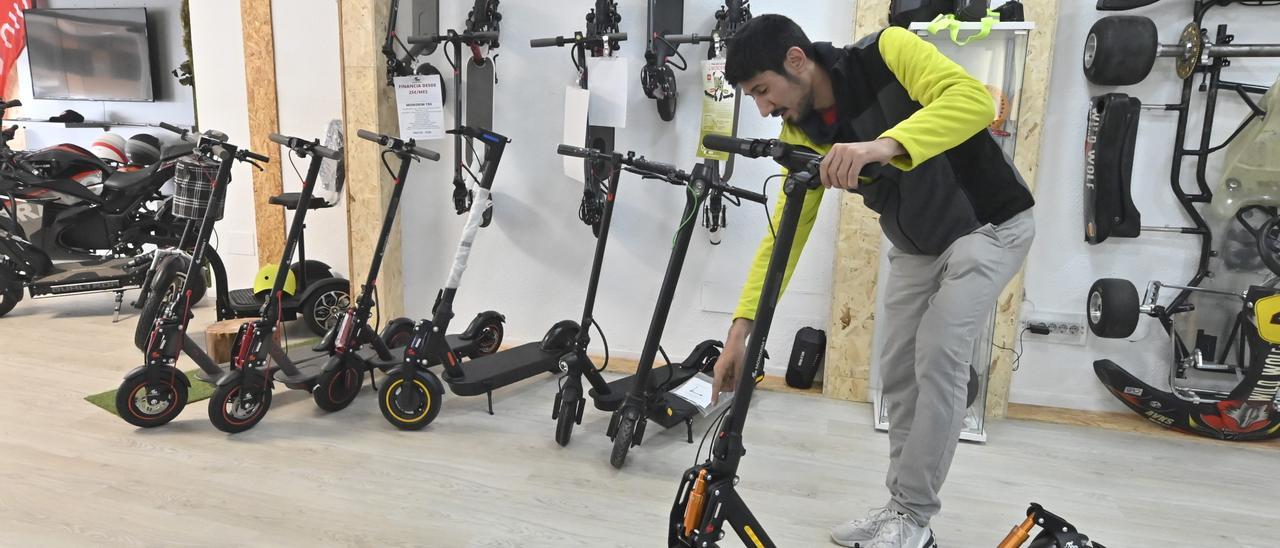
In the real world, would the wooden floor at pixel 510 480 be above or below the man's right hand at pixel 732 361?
below

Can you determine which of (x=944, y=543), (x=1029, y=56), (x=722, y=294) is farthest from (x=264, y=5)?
(x=944, y=543)

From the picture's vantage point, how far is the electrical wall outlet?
11.4 feet

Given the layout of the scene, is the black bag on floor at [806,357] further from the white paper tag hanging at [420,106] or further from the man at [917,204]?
the white paper tag hanging at [420,106]

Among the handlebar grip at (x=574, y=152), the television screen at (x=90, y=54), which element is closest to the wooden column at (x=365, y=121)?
the handlebar grip at (x=574, y=152)

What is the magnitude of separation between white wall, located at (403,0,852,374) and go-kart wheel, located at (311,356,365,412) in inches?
43.9

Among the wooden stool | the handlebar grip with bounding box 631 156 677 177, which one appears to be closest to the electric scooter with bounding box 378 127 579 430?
the handlebar grip with bounding box 631 156 677 177

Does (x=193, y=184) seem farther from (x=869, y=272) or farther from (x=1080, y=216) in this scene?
(x=1080, y=216)

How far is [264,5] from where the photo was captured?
4.65 meters

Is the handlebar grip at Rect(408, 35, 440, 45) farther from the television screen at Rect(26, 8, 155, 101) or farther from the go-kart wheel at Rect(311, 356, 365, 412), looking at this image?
the television screen at Rect(26, 8, 155, 101)

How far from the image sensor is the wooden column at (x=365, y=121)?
3.95m

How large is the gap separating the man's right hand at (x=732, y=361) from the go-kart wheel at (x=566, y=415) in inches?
47.8

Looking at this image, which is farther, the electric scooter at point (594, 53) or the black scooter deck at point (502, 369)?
the electric scooter at point (594, 53)

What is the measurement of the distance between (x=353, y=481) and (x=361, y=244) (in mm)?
1874

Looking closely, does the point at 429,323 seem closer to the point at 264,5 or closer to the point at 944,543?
the point at 944,543
